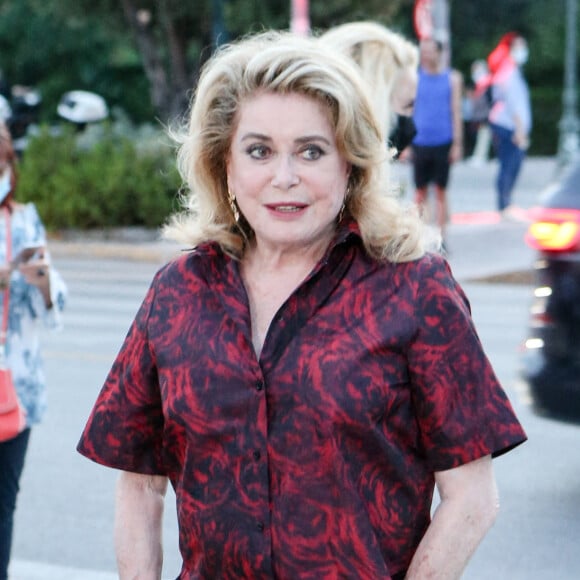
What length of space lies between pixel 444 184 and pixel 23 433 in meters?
11.0

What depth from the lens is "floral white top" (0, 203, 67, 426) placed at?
484 cm

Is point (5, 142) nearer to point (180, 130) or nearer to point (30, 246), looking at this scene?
point (30, 246)

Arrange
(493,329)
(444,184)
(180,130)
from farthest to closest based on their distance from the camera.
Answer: (444,184), (493,329), (180,130)

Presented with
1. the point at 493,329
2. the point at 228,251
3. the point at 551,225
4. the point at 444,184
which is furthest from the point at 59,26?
the point at 228,251

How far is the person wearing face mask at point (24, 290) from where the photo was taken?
4.77 meters

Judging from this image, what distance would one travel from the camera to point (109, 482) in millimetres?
7070

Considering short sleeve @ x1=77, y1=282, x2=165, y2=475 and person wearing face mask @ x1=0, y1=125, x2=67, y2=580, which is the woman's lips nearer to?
short sleeve @ x1=77, y1=282, x2=165, y2=475

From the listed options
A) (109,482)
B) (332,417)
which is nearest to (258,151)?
(332,417)

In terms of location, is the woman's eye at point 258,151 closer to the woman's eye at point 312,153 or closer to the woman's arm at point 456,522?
the woman's eye at point 312,153

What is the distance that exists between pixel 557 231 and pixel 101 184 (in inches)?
510

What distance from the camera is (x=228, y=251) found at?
8.91 ft

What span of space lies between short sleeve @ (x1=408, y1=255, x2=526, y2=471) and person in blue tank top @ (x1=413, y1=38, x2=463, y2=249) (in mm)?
12280

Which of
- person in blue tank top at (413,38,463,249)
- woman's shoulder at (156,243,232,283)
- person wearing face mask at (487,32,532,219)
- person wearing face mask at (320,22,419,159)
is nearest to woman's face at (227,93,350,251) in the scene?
woman's shoulder at (156,243,232,283)

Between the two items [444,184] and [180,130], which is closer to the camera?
[180,130]
